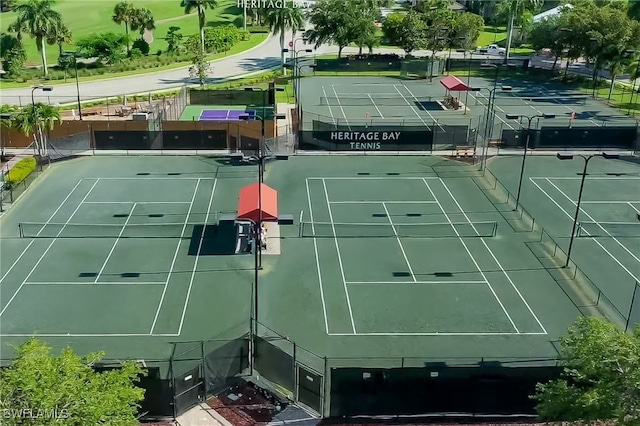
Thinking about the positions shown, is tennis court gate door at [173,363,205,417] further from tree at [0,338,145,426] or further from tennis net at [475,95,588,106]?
tennis net at [475,95,588,106]

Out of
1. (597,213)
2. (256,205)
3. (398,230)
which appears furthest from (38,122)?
(597,213)

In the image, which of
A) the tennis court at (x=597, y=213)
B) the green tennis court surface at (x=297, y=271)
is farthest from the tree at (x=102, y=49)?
the tennis court at (x=597, y=213)

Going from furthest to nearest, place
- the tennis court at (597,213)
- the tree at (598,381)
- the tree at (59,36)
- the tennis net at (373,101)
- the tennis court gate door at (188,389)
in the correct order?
the tree at (59,36)
the tennis net at (373,101)
the tennis court at (597,213)
the tennis court gate door at (188,389)
the tree at (598,381)

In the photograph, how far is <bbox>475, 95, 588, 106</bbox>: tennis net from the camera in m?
60.1

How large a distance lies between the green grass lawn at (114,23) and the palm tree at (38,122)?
181 ft

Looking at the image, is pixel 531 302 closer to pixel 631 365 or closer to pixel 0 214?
pixel 631 365

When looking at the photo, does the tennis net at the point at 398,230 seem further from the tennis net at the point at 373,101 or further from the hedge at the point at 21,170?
the tennis net at the point at 373,101

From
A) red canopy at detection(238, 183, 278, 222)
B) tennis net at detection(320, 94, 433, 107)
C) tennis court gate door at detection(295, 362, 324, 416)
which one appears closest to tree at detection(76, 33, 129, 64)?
tennis net at detection(320, 94, 433, 107)

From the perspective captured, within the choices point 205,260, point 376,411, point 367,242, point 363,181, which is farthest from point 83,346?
point 363,181

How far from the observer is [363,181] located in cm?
3912

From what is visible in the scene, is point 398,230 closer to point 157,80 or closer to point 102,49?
point 157,80

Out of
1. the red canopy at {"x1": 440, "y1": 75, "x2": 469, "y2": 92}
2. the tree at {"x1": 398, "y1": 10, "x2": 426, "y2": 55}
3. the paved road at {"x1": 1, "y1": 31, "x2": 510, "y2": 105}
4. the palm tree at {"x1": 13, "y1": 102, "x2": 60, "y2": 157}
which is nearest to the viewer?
the palm tree at {"x1": 13, "y1": 102, "x2": 60, "y2": 157}

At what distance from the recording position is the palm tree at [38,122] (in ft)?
134

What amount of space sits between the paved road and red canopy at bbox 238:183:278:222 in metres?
35.5
